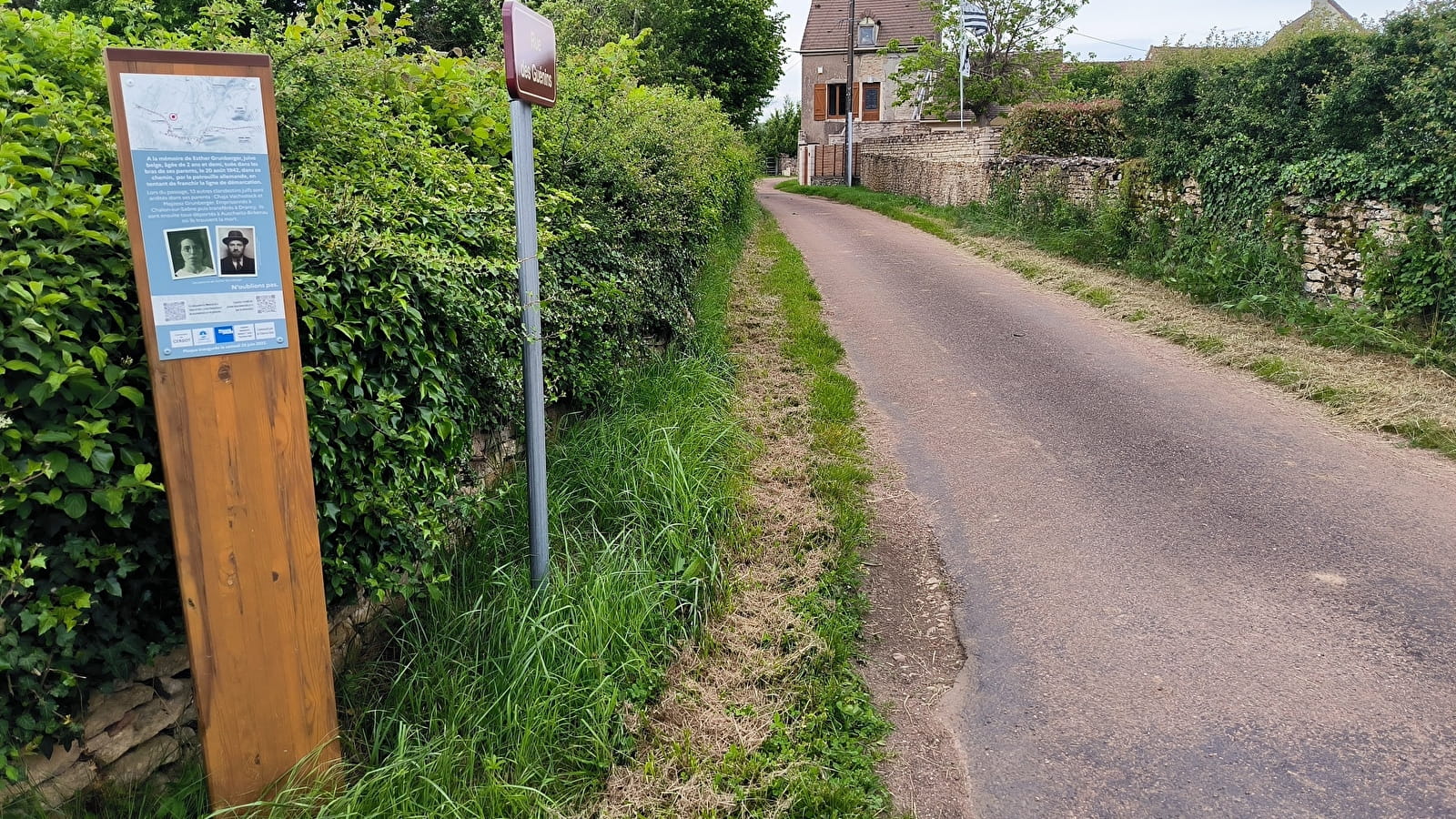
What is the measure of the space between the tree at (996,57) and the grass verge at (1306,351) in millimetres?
17218

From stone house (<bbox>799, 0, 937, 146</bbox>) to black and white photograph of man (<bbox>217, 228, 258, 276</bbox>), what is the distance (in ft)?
137

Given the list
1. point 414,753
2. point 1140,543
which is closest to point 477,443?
point 414,753

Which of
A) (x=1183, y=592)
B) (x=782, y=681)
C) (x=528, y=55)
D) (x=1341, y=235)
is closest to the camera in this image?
(x=528, y=55)

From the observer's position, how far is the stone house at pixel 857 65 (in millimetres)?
43125

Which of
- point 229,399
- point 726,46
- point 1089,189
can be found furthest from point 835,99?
point 229,399

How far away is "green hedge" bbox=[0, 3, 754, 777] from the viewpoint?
6.91ft

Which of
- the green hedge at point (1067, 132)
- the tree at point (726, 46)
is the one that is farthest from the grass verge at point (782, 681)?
the tree at point (726, 46)

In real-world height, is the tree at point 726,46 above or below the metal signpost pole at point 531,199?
above

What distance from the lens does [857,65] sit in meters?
43.4

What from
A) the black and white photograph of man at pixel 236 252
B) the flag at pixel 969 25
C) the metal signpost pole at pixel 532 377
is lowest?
the metal signpost pole at pixel 532 377

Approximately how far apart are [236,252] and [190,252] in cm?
11

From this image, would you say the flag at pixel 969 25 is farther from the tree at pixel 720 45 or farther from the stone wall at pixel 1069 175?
the stone wall at pixel 1069 175

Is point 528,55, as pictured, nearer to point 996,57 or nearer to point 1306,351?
point 1306,351

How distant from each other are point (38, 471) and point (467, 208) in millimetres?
2067
